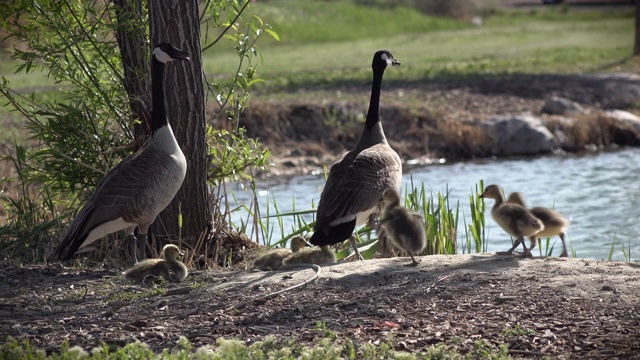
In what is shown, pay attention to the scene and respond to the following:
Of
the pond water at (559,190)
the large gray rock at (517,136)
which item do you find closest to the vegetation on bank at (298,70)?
the pond water at (559,190)

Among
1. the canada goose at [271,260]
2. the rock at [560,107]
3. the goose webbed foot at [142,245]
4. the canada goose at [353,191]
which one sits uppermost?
the rock at [560,107]

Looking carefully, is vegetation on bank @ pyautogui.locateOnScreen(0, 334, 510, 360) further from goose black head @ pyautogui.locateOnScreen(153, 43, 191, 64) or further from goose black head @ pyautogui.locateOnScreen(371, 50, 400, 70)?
goose black head @ pyautogui.locateOnScreen(371, 50, 400, 70)

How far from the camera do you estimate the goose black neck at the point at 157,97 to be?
9055 millimetres

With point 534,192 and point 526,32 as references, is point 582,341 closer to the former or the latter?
point 534,192

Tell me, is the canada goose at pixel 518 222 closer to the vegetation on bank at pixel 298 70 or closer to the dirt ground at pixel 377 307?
the dirt ground at pixel 377 307

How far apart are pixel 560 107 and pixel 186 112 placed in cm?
1501

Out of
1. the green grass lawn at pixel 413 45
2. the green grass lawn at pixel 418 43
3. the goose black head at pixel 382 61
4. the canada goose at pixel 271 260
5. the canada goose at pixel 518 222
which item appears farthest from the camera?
the green grass lawn at pixel 418 43

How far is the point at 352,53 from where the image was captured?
36.3m

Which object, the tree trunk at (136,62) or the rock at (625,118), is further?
the rock at (625,118)

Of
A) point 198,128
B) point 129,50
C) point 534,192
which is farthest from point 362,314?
point 534,192

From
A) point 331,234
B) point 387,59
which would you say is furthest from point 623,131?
point 331,234

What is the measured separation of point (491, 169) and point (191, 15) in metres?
11.6

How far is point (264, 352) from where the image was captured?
603 centimetres

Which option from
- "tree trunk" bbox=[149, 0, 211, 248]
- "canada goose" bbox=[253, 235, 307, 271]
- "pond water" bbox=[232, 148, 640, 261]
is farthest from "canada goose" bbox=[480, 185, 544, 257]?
"pond water" bbox=[232, 148, 640, 261]
